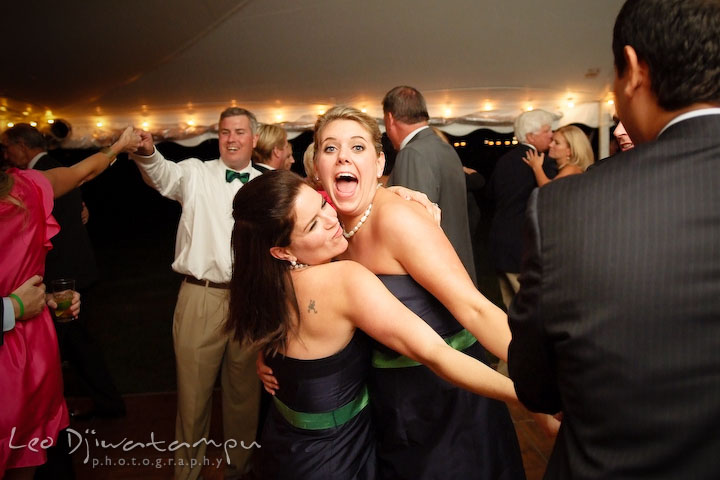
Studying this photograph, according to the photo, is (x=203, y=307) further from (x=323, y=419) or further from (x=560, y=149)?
(x=560, y=149)

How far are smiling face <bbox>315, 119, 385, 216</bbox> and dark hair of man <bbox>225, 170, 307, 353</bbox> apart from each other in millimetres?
241

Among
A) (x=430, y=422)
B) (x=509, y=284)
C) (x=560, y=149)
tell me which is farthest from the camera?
(x=509, y=284)

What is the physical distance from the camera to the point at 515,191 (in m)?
3.91

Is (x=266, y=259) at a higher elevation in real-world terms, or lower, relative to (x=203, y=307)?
higher

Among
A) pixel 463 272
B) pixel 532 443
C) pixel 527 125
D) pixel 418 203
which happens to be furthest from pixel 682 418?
pixel 527 125

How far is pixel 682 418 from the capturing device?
74 cm

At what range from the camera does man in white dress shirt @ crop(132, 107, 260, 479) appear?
2498mm

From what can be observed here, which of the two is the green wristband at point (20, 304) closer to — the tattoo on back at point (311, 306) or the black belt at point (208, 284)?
the black belt at point (208, 284)

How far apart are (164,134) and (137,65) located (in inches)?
34.5

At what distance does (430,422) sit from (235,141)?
1.81 m

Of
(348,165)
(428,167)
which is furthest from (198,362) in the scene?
(428,167)

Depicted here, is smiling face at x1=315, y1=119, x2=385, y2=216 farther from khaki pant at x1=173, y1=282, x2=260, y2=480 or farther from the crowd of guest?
khaki pant at x1=173, y1=282, x2=260, y2=480

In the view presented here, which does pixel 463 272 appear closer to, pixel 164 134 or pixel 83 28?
pixel 83 28

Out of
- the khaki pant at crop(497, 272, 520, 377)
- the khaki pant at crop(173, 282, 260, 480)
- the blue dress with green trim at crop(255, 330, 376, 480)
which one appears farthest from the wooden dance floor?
the blue dress with green trim at crop(255, 330, 376, 480)
